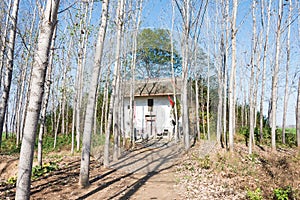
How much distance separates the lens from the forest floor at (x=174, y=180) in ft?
20.7

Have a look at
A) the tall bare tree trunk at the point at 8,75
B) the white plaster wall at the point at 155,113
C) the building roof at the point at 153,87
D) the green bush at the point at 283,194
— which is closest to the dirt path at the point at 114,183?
the tall bare tree trunk at the point at 8,75

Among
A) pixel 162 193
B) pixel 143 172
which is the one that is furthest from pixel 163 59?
pixel 162 193

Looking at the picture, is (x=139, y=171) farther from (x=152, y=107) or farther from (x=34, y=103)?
(x=152, y=107)

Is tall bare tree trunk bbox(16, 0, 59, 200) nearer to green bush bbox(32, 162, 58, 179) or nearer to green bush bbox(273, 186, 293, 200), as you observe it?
green bush bbox(273, 186, 293, 200)

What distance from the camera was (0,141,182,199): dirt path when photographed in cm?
632

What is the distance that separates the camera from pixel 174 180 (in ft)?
26.1

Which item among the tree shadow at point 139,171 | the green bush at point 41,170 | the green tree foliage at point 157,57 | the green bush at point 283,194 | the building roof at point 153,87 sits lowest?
the tree shadow at point 139,171

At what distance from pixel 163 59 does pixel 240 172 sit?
1824 centimetres

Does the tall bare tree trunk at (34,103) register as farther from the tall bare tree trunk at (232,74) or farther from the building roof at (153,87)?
the building roof at (153,87)

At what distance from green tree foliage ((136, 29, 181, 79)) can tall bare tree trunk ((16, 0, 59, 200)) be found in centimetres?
1812

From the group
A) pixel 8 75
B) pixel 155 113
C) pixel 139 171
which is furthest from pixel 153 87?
pixel 8 75

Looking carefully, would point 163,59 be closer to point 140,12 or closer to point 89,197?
point 140,12

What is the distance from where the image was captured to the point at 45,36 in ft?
12.1

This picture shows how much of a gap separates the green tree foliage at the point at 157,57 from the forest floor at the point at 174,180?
13.4 metres
